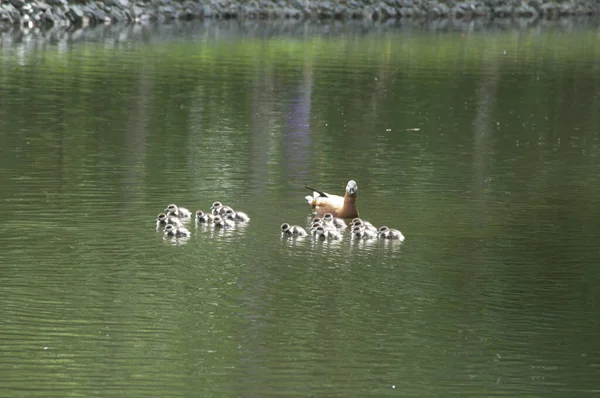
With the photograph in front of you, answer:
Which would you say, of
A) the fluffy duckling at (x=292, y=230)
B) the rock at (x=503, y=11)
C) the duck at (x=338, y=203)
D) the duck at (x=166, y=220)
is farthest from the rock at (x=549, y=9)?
the duck at (x=166, y=220)

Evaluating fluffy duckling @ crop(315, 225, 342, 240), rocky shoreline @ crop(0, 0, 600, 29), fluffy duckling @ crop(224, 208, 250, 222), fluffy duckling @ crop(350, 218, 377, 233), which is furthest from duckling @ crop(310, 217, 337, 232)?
rocky shoreline @ crop(0, 0, 600, 29)

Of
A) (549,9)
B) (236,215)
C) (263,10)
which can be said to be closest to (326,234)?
(236,215)

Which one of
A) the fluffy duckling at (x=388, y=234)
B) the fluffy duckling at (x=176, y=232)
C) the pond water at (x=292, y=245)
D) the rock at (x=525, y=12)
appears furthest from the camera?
the rock at (x=525, y=12)

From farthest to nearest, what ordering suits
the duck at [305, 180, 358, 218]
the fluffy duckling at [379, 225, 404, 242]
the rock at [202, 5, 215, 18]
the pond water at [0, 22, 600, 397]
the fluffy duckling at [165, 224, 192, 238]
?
the rock at [202, 5, 215, 18], the duck at [305, 180, 358, 218], the fluffy duckling at [379, 225, 404, 242], the fluffy duckling at [165, 224, 192, 238], the pond water at [0, 22, 600, 397]

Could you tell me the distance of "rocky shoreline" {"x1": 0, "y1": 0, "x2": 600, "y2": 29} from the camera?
177 ft

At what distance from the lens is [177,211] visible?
17.1 meters

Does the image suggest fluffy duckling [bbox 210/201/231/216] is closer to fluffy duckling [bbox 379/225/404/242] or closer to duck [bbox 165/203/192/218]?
duck [bbox 165/203/192/218]

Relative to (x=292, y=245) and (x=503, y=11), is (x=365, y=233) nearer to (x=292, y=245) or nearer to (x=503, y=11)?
(x=292, y=245)

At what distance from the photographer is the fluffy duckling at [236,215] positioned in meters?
17.1

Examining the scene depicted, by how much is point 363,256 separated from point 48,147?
28.5 ft

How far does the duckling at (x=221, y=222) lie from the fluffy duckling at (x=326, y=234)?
1.08 meters

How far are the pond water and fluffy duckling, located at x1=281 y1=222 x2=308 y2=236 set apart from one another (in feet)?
1.04

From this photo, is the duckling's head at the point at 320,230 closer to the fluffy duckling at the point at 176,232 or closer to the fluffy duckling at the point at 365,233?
the fluffy duckling at the point at 365,233

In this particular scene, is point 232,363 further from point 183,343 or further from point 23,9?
point 23,9
